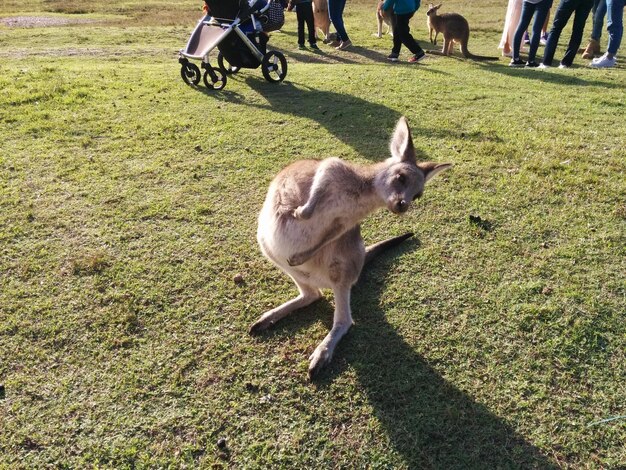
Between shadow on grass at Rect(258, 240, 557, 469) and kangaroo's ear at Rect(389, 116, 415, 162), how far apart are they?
31.6 inches

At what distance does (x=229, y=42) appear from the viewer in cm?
564

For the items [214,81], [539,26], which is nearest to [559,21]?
[539,26]

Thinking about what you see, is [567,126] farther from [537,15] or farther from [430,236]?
[537,15]

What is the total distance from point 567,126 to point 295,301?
3.64 m

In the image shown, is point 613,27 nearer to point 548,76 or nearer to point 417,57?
point 548,76

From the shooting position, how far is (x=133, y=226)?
3.01 m

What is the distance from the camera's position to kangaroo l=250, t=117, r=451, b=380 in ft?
6.69

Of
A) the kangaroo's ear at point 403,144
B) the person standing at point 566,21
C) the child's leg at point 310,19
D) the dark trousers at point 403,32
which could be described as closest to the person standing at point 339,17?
the child's leg at point 310,19

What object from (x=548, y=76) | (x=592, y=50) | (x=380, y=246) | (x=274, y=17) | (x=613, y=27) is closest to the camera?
(x=380, y=246)

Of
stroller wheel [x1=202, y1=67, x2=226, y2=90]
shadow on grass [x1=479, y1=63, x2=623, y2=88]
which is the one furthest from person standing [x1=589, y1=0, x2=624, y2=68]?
stroller wheel [x1=202, y1=67, x2=226, y2=90]

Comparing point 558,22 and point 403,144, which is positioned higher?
point 558,22

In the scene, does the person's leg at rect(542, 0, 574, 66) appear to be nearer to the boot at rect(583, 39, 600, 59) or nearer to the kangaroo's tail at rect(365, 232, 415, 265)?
the boot at rect(583, 39, 600, 59)

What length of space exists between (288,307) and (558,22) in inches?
260

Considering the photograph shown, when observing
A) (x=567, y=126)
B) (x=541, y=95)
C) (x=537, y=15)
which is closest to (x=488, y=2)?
(x=537, y=15)
